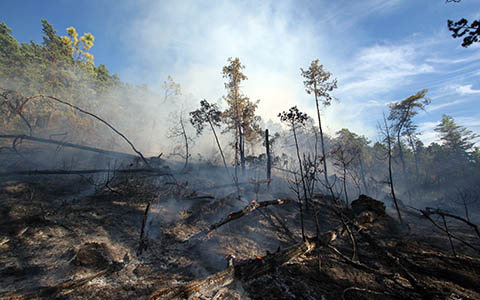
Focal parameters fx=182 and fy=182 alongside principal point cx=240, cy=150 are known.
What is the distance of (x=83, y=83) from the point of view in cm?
2566

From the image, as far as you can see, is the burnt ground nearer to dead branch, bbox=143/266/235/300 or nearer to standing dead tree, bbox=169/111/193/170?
dead branch, bbox=143/266/235/300

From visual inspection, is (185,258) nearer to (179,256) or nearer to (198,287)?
(179,256)

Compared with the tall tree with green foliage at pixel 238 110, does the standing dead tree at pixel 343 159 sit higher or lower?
lower

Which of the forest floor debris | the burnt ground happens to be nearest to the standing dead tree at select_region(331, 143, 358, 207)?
the forest floor debris

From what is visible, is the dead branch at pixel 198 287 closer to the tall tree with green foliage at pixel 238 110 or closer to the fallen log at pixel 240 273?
the fallen log at pixel 240 273

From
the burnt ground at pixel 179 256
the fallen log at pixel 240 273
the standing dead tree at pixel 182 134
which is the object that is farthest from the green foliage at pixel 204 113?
the fallen log at pixel 240 273

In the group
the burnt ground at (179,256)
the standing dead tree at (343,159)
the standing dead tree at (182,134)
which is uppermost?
the standing dead tree at (182,134)

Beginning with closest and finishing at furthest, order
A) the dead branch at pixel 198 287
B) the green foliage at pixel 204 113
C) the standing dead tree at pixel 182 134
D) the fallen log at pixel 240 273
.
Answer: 1. the dead branch at pixel 198 287
2. the fallen log at pixel 240 273
3. the standing dead tree at pixel 182 134
4. the green foliage at pixel 204 113

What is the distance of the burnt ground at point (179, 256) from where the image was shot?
11.6ft

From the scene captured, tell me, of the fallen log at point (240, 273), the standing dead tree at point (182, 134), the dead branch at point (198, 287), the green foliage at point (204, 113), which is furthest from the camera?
the green foliage at point (204, 113)

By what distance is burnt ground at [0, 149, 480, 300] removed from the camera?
3.54 meters

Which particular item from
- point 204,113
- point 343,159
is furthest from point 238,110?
point 343,159

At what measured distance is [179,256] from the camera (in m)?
5.36

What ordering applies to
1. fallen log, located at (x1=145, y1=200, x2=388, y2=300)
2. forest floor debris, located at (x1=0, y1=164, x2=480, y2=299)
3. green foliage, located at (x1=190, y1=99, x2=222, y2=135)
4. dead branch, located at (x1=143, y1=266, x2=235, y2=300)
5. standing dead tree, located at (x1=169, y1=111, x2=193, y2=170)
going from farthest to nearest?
1. green foliage, located at (x1=190, y1=99, x2=222, y2=135)
2. standing dead tree, located at (x1=169, y1=111, x2=193, y2=170)
3. forest floor debris, located at (x1=0, y1=164, x2=480, y2=299)
4. fallen log, located at (x1=145, y1=200, x2=388, y2=300)
5. dead branch, located at (x1=143, y1=266, x2=235, y2=300)
